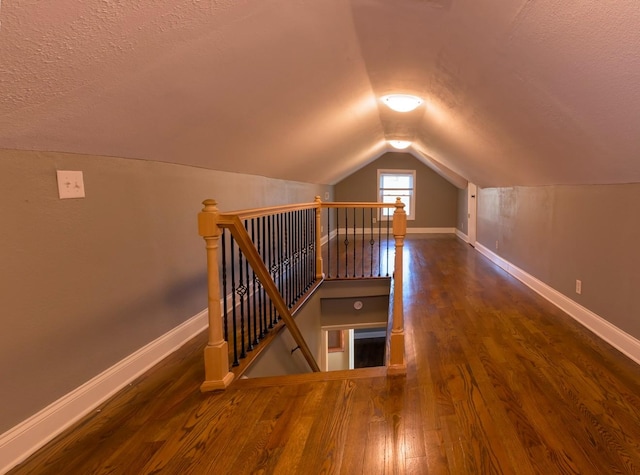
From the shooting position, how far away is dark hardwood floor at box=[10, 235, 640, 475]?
4.61 ft

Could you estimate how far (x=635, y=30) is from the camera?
123 centimetres

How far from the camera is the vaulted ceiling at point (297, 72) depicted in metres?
1.19

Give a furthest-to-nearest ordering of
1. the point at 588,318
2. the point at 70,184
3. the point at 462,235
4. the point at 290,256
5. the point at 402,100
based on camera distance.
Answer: the point at 462,235 → the point at 290,256 → the point at 402,100 → the point at 588,318 → the point at 70,184

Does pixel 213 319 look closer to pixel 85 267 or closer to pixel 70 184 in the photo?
pixel 85 267

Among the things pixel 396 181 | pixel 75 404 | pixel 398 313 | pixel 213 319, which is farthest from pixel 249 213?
pixel 396 181

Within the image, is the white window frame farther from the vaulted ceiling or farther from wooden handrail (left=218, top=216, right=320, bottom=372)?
wooden handrail (left=218, top=216, right=320, bottom=372)

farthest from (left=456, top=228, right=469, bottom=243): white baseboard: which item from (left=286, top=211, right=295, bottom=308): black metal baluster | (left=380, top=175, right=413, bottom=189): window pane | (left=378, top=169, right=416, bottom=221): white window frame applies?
(left=286, top=211, right=295, bottom=308): black metal baluster

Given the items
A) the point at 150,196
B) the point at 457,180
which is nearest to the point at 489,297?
the point at 150,196

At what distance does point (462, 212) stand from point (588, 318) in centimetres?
584

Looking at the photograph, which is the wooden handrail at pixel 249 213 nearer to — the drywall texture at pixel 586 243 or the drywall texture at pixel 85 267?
the drywall texture at pixel 85 267

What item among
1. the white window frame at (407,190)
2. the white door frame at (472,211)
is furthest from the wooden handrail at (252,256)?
the white window frame at (407,190)

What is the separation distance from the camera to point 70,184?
64.4 inches

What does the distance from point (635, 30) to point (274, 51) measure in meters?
1.56

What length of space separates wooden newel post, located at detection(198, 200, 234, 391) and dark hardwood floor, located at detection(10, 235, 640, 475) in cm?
8
